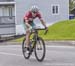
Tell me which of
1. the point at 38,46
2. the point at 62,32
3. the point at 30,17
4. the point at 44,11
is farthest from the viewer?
the point at 44,11

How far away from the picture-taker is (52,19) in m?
42.7

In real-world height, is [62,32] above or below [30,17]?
below

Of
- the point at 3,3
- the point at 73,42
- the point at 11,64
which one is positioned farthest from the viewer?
the point at 3,3

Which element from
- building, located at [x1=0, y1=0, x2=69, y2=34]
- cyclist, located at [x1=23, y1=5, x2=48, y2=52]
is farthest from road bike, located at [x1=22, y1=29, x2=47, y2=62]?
building, located at [x1=0, y1=0, x2=69, y2=34]

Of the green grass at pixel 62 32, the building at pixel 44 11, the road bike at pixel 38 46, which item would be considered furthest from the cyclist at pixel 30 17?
the building at pixel 44 11

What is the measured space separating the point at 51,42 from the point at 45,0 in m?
25.7

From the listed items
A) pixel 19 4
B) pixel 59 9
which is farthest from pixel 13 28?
pixel 59 9

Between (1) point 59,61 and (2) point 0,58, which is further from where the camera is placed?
(2) point 0,58

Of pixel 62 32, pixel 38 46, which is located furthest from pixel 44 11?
pixel 38 46

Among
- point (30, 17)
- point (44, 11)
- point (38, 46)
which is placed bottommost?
point (38, 46)

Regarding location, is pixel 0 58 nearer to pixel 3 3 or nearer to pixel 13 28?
pixel 13 28

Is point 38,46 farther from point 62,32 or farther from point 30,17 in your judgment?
point 62,32

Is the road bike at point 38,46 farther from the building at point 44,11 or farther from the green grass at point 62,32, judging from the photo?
the building at point 44,11

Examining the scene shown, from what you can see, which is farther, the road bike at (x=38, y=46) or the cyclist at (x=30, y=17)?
the cyclist at (x=30, y=17)
